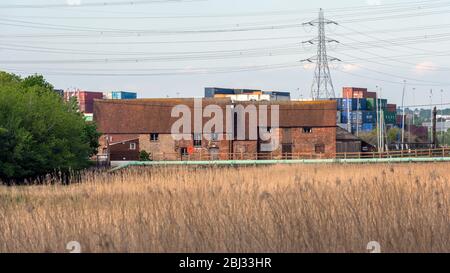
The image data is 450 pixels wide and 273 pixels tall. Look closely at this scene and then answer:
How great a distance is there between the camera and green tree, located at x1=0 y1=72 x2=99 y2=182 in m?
45.8

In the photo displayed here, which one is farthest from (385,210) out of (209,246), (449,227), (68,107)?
(68,107)

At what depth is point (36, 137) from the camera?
48469 mm

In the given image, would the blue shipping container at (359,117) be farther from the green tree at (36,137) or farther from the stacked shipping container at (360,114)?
the green tree at (36,137)

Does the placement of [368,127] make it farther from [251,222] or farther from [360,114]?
[251,222]

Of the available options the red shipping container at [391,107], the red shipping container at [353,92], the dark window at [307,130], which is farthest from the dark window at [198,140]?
the red shipping container at [353,92]

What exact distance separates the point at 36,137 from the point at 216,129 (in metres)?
34.2

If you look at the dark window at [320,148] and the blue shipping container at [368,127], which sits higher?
the blue shipping container at [368,127]

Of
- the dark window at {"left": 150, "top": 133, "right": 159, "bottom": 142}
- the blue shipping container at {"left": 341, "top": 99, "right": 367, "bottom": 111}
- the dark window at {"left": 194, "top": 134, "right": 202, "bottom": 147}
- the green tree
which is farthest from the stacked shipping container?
the green tree

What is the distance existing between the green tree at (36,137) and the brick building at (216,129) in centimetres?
2709

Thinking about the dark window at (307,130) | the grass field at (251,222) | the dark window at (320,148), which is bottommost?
the dark window at (320,148)

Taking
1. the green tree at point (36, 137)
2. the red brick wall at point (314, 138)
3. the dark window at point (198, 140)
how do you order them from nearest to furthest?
the green tree at point (36, 137) < the dark window at point (198, 140) < the red brick wall at point (314, 138)

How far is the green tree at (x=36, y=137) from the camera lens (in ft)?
150

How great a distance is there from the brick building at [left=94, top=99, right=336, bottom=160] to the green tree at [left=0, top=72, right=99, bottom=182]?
2709 centimetres
